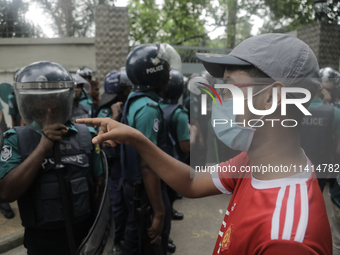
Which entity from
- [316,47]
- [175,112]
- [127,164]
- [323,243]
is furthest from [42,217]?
[316,47]

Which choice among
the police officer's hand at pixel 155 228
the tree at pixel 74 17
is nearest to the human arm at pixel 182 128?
the police officer's hand at pixel 155 228

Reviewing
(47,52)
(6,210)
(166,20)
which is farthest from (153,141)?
(166,20)

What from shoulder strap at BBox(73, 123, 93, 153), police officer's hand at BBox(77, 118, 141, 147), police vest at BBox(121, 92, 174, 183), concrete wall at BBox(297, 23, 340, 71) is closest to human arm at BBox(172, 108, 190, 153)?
police vest at BBox(121, 92, 174, 183)

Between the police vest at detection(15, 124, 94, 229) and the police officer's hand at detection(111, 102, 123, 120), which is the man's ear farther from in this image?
the police officer's hand at detection(111, 102, 123, 120)

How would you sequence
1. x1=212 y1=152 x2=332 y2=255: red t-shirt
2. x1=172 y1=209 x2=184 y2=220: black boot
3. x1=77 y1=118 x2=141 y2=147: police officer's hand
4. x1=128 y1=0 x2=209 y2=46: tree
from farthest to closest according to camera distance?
x1=128 y1=0 x2=209 y2=46: tree < x1=172 y1=209 x2=184 y2=220: black boot < x1=77 y1=118 x2=141 y2=147: police officer's hand < x1=212 y1=152 x2=332 y2=255: red t-shirt

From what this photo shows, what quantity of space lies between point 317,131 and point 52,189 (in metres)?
3.49

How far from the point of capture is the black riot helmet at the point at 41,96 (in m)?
1.85

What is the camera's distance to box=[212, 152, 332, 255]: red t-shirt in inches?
36.0

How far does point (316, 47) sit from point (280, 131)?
9838 millimetres

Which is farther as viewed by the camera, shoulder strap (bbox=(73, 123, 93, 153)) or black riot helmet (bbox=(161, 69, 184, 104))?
black riot helmet (bbox=(161, 69, 184, 104))

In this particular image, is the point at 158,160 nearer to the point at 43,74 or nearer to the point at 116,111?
the point at 43,74

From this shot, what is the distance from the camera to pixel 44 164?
75.3 inches

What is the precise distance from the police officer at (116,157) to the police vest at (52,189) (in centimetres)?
140

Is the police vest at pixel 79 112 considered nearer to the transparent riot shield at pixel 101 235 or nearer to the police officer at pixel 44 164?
the police officer at pixel 44 164
